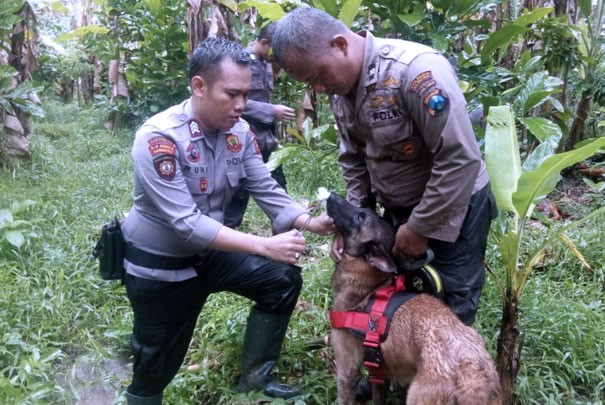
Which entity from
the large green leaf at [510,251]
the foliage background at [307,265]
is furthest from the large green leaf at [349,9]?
the large green leaf at [510,251]

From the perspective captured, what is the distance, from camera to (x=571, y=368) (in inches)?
130

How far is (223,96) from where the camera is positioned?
2633 millimetres

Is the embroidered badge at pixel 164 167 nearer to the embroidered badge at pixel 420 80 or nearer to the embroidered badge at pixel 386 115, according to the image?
the embroidered badge at pixel 386 115

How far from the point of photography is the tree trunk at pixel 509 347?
2.83 meters

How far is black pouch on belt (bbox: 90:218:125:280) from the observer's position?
109 inches

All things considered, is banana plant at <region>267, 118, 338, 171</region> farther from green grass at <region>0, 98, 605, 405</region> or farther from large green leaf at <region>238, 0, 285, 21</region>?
large green leaf at <region>238, 0, 285, 21</region>

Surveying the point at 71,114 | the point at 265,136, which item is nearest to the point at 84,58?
the point at 71,114

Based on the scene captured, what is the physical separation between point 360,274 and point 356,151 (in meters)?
→ 0.71

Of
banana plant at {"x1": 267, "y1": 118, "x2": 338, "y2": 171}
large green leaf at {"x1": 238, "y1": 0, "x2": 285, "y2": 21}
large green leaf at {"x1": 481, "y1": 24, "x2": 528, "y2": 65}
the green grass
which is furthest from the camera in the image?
banana plant at {"x1": 267, "y1": 118, "x2": 338, "y2": 171}

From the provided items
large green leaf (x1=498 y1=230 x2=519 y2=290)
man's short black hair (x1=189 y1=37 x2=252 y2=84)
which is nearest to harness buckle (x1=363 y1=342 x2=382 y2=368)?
large green leaf (x1=498 y1=230 x2=519 y2=290)

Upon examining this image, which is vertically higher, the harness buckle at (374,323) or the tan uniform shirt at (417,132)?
the tan uniform shirt at (417,132)

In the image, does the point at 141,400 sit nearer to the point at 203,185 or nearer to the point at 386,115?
the point at 203,185

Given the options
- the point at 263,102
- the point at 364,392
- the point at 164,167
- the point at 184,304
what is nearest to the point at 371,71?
the point at 164,167

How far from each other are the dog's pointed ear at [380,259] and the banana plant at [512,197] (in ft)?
1.86
